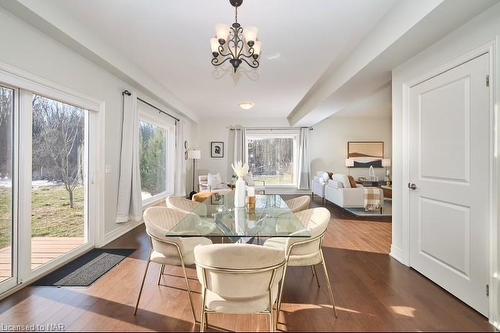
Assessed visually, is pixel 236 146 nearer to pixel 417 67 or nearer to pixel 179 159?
pixel 179 159

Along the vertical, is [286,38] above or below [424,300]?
above

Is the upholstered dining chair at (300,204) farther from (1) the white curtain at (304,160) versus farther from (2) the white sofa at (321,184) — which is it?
(1) the white curtain at (304,160)

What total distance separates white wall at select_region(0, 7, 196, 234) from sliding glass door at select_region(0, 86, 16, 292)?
33 cm

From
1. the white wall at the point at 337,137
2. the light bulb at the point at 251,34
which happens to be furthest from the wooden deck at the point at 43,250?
the white wall at the point at 337,137

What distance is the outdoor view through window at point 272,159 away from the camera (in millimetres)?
8648

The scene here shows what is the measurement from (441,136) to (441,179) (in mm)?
392

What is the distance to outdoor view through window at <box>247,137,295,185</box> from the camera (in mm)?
8648

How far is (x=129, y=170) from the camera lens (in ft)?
12.9

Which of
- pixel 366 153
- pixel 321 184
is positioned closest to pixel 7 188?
pixel 321 184

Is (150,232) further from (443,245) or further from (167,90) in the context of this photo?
(167,90)

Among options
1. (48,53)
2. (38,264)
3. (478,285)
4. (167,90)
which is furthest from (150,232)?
(167,90)

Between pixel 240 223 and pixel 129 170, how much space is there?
258 centimetres

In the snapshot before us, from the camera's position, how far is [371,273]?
265 cm

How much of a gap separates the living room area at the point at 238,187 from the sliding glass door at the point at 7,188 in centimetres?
1
